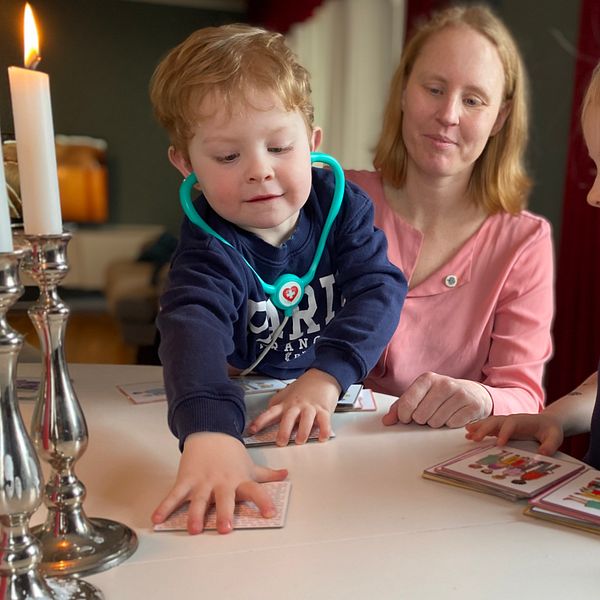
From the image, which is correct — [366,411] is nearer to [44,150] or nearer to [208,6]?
[44,150]

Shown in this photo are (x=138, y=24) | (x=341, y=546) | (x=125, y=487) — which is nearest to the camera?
(x=341, y=546)

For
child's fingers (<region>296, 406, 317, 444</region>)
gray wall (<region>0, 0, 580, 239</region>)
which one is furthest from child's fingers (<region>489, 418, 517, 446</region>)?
gray wall (<region>0, 0, 580, 239</region>)

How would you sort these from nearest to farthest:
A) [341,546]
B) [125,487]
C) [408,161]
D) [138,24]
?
[341,546] < [125,487] < [408,161] < [138,24]

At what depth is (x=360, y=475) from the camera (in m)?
0.97

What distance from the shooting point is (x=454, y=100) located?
168 cm

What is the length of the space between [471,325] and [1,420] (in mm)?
1239

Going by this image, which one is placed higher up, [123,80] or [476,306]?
[123,80]

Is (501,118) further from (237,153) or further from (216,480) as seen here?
(216,480)

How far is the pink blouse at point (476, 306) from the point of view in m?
1.67

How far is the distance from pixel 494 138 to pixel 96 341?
466cm

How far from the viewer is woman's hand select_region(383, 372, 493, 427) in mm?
1144

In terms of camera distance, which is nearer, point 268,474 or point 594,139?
point 268,474

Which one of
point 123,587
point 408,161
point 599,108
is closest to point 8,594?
point 123,587

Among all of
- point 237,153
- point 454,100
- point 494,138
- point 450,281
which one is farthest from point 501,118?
point 237,153
